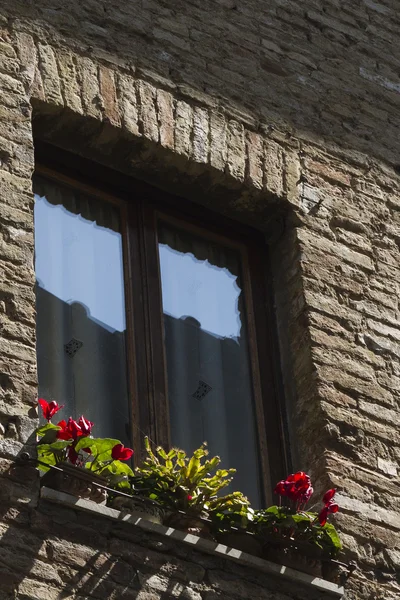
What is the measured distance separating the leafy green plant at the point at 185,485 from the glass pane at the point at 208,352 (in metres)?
0.49

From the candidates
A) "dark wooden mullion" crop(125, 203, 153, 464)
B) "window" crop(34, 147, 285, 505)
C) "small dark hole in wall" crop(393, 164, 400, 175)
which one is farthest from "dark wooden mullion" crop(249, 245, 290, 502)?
"small dark hole in wall" crop(393, 164, 400, 175)

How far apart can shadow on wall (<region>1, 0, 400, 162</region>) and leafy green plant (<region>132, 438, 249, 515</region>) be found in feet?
6.65

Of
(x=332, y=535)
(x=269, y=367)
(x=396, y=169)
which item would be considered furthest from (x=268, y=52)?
(x=332, y=535)

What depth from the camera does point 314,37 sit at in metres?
7.37

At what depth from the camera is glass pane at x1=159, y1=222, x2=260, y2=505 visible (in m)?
5.96

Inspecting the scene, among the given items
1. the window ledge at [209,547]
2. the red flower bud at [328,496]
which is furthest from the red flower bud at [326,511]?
the window ledge at [209,547]

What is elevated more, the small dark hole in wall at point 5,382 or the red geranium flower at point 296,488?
the red geranium flower at point 296,488

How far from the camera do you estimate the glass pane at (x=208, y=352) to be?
19.6 ft

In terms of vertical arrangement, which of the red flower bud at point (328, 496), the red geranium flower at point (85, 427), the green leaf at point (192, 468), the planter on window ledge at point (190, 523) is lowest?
the planter on window ledge at point (190, 523)

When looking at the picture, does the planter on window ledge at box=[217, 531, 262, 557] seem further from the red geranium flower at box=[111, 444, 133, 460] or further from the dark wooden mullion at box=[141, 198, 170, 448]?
the dark wooden mullion at box=[141, 198, 170, 448]

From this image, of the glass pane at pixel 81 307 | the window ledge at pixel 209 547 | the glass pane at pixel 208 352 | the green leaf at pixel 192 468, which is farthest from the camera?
the glass pane at pixel 208 352

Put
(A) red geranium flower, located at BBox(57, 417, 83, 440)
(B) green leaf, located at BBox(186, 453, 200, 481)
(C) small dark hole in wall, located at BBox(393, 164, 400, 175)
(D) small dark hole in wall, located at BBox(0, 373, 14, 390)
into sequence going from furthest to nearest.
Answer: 1. (C) small dark hole in wall, located at BBox(393, 164, 400, 175)
2. (B) green leaf, located at BBox(186, 453, 200, 481)
3. (D) small dark hole in wall, located at BBox(0, 373, 14, 390)
4. (A) red geranium flower, located at BBox(57, 417, 83, 440)

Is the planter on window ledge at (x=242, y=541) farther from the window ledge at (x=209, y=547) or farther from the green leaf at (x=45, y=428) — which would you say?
the green leaf at (x=45, y=428)

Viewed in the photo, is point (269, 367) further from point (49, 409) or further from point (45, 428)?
point (45, 428)
